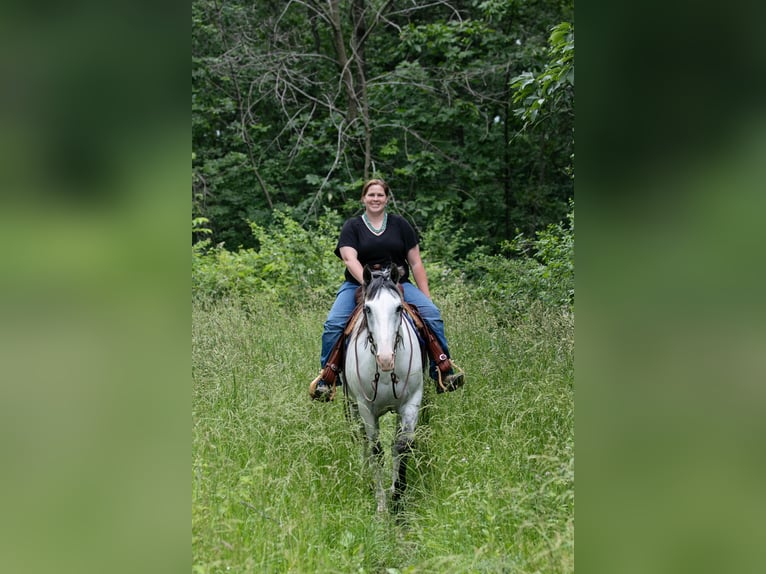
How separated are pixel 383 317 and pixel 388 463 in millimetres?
1611

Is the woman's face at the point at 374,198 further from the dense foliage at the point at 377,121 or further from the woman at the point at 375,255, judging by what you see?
the dense foliage at the point at 377,121

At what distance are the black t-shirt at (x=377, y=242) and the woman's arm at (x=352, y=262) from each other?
63mm

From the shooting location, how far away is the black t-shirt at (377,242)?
5.30 metres

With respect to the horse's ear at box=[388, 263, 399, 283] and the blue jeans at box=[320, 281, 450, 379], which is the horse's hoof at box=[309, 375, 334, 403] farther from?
the horse's ear at box=[388, 263, 399, 283]

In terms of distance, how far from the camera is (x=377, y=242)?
208 inches

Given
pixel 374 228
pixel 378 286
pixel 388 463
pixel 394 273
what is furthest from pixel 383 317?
pixel 388 463

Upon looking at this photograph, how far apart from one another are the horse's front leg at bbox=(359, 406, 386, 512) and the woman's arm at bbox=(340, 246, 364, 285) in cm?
104

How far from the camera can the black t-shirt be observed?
17.4 ft
